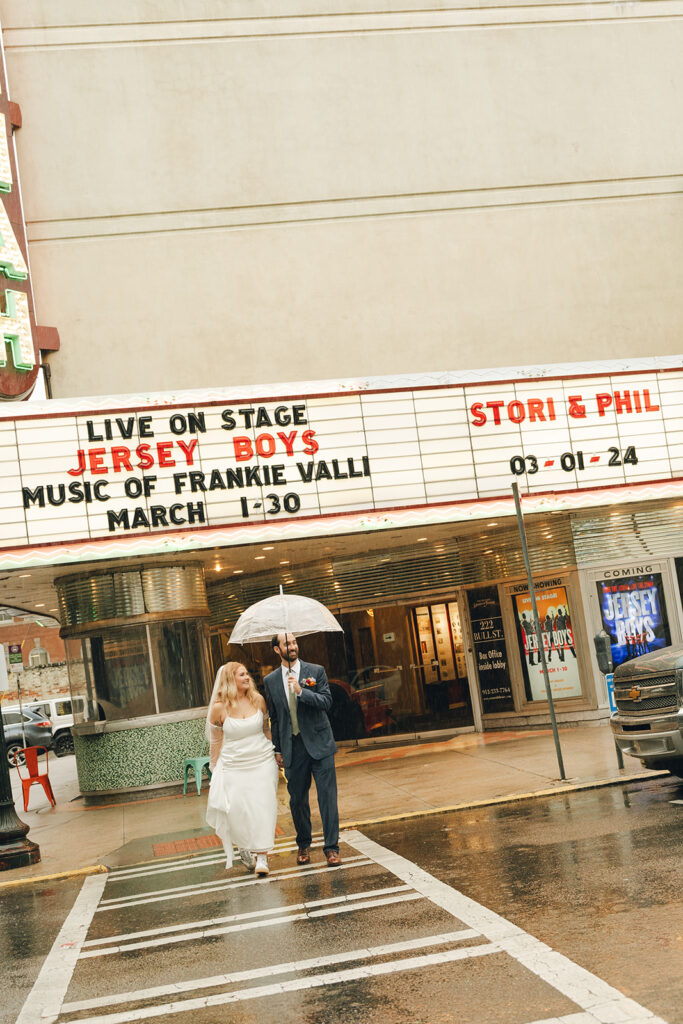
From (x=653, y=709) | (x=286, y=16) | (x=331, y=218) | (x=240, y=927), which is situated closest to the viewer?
(x=240, y=927)

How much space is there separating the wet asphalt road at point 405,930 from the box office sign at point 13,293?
6.63m

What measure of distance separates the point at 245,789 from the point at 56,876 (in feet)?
8.92

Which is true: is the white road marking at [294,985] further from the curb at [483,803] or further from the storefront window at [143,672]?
the storefront window at [143,672]

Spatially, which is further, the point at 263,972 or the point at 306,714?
the point at 306,714

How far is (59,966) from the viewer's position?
6719 mm

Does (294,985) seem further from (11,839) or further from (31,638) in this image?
(31,638)

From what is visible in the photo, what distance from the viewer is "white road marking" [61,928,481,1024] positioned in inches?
229

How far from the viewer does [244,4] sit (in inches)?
616

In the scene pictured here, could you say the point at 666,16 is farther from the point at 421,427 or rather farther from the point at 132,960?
the point at 132,960

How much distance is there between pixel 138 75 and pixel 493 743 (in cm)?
1099

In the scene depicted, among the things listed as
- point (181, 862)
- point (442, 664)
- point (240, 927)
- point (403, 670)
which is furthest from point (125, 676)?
point (240, 927)

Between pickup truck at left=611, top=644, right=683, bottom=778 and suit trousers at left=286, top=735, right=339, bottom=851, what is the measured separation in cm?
280

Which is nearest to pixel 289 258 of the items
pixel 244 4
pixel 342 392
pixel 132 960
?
pixel 342 392

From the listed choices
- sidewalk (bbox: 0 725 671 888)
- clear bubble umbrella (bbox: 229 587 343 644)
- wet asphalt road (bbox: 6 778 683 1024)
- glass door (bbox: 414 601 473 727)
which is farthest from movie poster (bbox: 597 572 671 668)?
clear bubble umbrella (bbox: 229 587 343 644)
